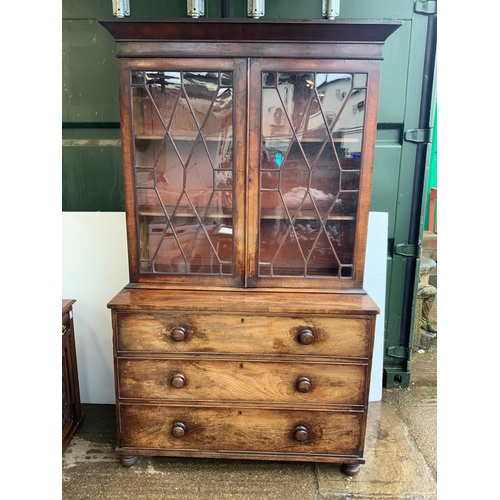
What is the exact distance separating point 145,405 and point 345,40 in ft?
5.54

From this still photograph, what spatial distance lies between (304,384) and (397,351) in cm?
94

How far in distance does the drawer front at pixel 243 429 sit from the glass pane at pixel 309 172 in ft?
2.01

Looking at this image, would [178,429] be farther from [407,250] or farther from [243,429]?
[407,250]

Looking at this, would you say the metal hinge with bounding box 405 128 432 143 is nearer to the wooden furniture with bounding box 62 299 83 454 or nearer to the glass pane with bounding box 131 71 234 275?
the glass pane with bounding box 131 71 234 275

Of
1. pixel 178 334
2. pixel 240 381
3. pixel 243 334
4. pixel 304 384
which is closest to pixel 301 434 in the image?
pixel 304 384

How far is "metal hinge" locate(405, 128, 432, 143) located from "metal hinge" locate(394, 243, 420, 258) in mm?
562

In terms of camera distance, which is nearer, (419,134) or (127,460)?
(127,460)

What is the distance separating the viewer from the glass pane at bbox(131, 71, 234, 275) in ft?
4.94

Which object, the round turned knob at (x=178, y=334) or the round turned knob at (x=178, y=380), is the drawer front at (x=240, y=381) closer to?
the round turned knob at (x=178, y=380)

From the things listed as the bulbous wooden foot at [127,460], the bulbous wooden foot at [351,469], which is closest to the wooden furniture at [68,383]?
the bulbous wooden foot at [127,460]

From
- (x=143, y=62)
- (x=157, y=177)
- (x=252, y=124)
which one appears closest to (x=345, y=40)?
(x=252, y=124)

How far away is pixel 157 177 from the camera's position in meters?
1.59

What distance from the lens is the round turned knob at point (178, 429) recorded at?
157cm

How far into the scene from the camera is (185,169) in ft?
5.19
